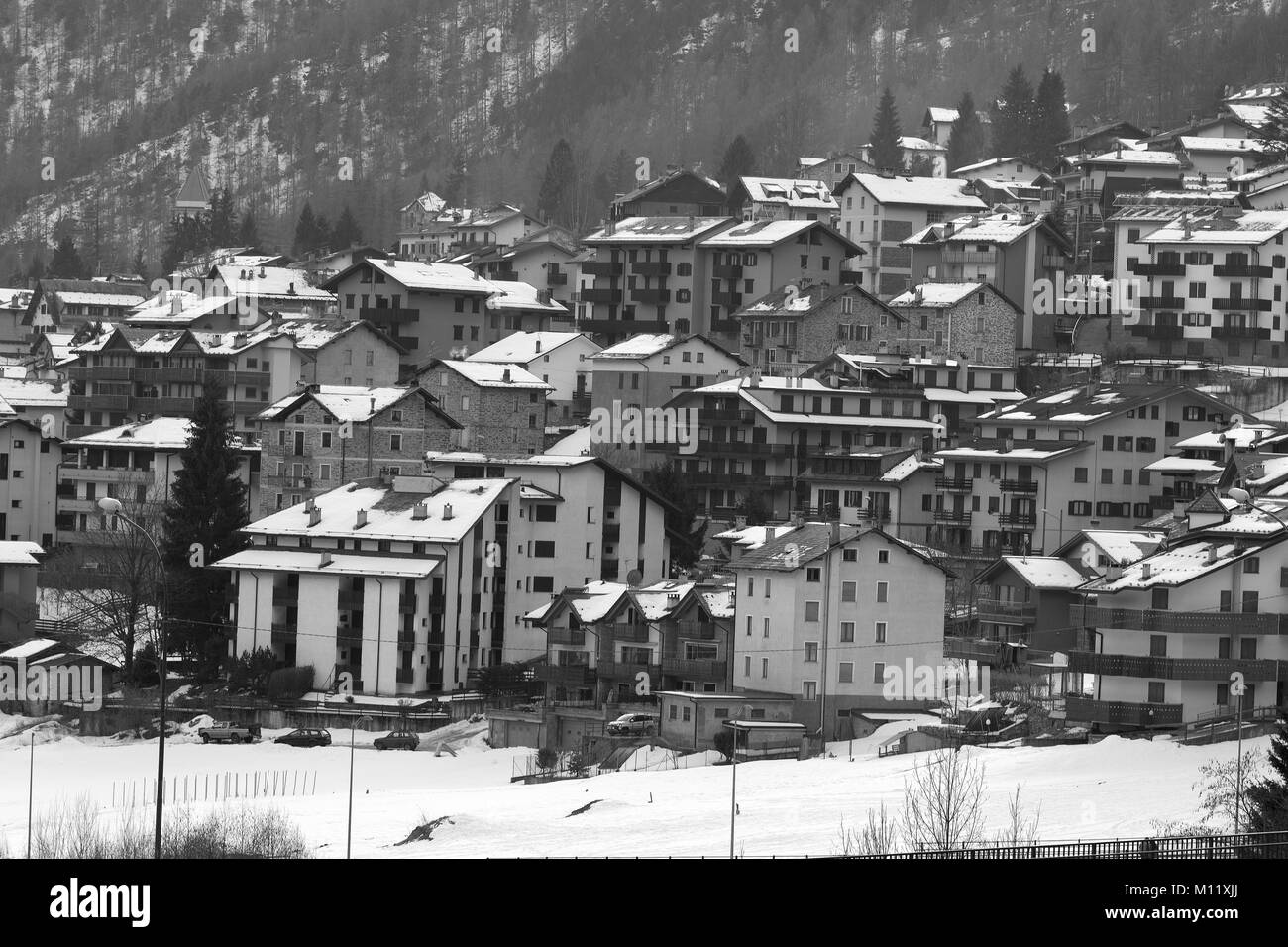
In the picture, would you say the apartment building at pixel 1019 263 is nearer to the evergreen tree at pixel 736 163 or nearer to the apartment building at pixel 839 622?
the apartment building at pixel 839 622

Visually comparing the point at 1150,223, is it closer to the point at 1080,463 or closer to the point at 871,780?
the point at 1080,463

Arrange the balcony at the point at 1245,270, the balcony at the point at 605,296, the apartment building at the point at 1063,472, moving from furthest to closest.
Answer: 1. the balcony at the point at 605,296
2. the balcony at the point at 1245,270
3. the apartment building at the point at 1063,472

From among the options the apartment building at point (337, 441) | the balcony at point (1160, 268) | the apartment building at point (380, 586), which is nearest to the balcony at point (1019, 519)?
the apartment building at point (380, 586)

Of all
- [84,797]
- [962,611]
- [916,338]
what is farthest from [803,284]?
[84,797]

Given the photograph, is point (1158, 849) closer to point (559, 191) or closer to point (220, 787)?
point (220, 787)

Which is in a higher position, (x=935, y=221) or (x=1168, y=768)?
(x=935, y=221)

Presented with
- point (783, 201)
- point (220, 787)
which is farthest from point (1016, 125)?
point (220, 787)
